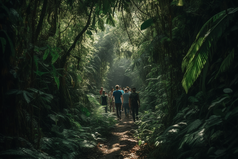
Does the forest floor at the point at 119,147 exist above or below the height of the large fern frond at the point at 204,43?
below

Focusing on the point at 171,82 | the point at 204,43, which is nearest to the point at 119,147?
the point at 171,82

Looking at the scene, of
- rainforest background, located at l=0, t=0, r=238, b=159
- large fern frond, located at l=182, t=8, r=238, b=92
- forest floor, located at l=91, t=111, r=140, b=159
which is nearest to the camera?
rainforest background, located at l=0, t=0, r=238, b=159

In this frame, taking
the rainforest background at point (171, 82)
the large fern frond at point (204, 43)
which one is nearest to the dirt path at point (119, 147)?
the rainforest background at point (171, 82)

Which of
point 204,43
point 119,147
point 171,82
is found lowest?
point 119,147

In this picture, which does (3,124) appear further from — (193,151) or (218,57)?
(218,57)

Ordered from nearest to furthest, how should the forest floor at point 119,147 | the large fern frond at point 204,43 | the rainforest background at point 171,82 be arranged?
the rainforest background at point 171,82 < the large fern frond at point 204,43 < the forest floor at point 119,147

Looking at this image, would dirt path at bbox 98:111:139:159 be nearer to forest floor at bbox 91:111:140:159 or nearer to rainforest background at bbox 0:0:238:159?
forest floor at bbox 91:111:140:159

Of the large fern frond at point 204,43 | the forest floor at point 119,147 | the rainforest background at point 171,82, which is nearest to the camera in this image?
the rainforest background at point 171,82

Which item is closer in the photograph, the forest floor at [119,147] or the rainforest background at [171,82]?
the rainforest background at [171,82]

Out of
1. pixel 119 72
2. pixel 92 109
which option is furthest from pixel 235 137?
pixel 119 72

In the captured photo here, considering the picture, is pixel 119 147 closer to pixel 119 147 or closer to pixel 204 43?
pixel 119 147

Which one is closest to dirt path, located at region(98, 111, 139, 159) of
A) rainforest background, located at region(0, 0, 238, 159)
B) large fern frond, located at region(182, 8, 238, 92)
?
rainforest background, located at region(0, 0, 238, 159)

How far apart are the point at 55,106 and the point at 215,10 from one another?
4.29 meters

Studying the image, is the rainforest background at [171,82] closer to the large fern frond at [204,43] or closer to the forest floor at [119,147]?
the large fern frond at [204,43]
